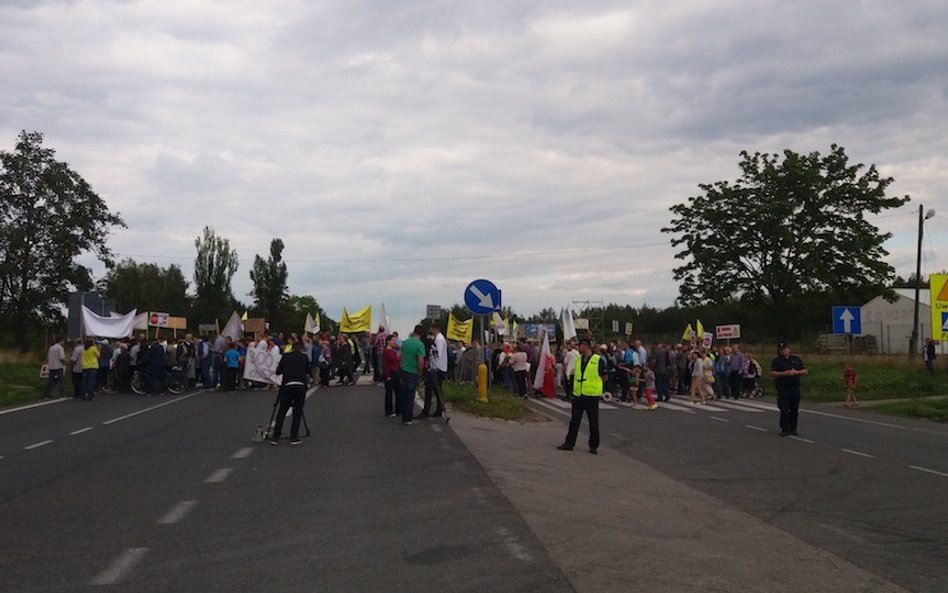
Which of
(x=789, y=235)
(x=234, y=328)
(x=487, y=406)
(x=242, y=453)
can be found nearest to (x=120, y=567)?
(x=242, y=453)

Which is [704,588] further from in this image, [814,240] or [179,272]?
[179,272]

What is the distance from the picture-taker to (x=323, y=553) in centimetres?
664

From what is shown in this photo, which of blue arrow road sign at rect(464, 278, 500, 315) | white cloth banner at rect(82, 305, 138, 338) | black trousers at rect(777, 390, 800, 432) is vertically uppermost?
blue arrow road sign at rect(464, 278, 500, 315)

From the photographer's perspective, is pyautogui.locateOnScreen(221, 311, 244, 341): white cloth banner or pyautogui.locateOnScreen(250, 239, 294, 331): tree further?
pyautogui.locateOnScreen(250, 239, 294, 331): tree

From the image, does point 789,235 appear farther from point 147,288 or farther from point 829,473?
point 147,288

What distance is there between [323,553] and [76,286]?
178 ft

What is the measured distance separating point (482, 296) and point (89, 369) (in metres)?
12.2

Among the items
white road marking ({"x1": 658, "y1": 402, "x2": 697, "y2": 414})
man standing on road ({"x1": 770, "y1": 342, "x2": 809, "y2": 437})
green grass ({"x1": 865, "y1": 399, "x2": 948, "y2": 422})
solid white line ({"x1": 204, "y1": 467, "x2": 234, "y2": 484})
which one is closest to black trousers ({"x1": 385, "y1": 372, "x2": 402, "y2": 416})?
solid white line ({"x1": 204, "y1": 467, "x2": 234, "y2": 484})

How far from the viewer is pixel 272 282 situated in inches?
3659

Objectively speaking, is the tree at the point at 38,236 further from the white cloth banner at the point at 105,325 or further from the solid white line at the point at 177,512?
the solid white line at the point at 177,512

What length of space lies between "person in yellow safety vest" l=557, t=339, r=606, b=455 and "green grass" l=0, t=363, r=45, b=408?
→ 15.6 metres

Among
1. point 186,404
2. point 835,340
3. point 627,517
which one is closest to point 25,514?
point 627,517

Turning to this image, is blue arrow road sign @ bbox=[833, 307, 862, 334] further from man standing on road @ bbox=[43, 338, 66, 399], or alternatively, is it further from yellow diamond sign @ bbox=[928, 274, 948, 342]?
man standing on road @ bbox=[43, 338, 66, 399]

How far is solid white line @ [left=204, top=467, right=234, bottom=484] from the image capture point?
32.6ft
